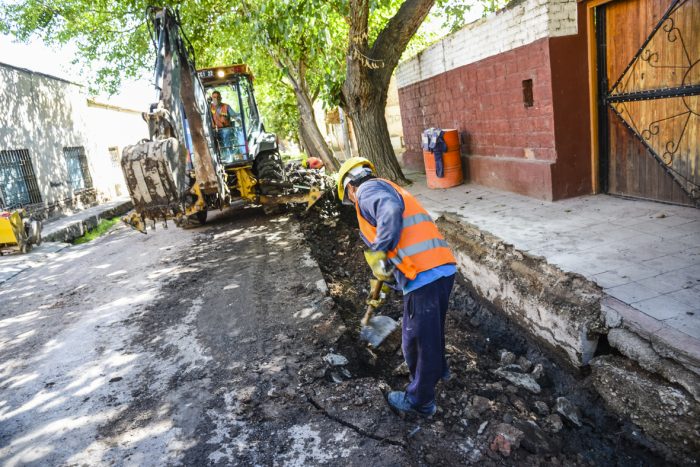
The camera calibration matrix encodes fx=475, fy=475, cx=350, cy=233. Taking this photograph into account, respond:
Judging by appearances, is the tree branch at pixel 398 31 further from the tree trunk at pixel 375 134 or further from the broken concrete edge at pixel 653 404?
the broken concrete edge at pixel 653 404

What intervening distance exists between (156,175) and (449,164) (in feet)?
16.0

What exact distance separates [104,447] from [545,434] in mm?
2876

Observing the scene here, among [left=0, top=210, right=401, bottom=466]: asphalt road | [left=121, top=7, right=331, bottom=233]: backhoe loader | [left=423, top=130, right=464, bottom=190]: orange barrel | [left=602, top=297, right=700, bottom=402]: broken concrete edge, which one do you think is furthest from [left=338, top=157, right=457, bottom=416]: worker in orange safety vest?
[left=423, top=130, right=464, bottom=190]: orange barrel

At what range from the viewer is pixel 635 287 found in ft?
11.5

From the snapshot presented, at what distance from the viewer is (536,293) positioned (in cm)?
407

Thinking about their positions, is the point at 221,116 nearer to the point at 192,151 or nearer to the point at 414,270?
the point at 192,151

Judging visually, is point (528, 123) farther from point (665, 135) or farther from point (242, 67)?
point (242, 67)

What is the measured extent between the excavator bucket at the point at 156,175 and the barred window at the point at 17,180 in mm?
7857

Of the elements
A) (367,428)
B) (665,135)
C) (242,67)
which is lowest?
(367,428)

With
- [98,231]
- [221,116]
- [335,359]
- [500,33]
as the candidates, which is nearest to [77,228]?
[98,231]

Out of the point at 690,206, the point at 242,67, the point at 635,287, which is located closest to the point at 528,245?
the point at 635,287

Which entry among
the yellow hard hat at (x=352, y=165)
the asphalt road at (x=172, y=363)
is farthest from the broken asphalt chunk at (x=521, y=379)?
the yellow hard hat at (x=352, y=165)

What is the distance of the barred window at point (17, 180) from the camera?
39.1 feet

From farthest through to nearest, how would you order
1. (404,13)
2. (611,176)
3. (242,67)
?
(242,67), (404,13), (611,176)
